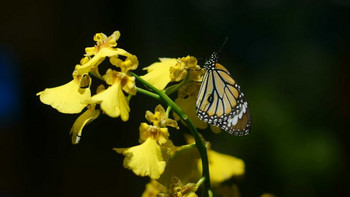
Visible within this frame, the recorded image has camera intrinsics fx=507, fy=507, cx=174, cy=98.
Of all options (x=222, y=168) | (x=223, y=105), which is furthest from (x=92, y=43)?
(x=223, y=105)

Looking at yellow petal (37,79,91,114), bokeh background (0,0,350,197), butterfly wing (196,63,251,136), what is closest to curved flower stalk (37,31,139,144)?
yellow petal (37,79,91,114)

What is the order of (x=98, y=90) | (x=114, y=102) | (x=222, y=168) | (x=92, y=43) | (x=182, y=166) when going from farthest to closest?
(x=92, y=43), (x=222, y=168), (x=182, y=166), (x=98, y=90), (x=114, y=102)

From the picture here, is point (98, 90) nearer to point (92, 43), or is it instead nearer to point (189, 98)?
point (189, 98)

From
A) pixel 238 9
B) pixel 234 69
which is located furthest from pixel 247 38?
pixel 234 69

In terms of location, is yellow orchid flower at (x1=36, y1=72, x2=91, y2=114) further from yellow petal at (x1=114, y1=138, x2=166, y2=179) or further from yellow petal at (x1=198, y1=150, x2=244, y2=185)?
yellow petal at (x1=198, y1=150, x2=244, y2=185)

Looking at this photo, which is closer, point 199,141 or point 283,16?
point 199,141

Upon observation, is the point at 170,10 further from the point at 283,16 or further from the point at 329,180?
the point at 329,180
